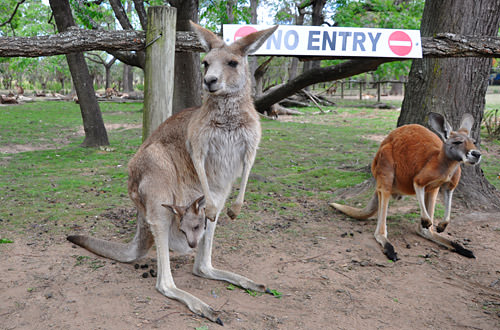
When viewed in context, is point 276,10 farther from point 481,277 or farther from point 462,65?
point 481,277

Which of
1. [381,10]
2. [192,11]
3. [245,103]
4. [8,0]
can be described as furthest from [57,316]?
[8,0]

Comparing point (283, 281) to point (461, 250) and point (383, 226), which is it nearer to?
point (383, 226)

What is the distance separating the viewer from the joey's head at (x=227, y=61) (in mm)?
2320

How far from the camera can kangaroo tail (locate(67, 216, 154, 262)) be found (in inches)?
116

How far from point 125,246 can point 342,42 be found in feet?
7.35

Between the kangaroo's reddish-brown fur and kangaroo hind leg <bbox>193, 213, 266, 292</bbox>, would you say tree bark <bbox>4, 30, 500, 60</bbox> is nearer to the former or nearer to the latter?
kangaroo hind leg <bbox>193, 213, 266, 292</bbox>

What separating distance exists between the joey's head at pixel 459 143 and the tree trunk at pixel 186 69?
11.5ft

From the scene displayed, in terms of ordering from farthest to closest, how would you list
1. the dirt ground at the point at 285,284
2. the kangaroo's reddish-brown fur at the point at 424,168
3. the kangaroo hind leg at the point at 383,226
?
the kangaroo hind leg at the point at 383,226 < the kangaroo's reddish-brown fur at the point at 424,168 < the dirt ground at the point at 285,284

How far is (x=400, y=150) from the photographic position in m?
3.65

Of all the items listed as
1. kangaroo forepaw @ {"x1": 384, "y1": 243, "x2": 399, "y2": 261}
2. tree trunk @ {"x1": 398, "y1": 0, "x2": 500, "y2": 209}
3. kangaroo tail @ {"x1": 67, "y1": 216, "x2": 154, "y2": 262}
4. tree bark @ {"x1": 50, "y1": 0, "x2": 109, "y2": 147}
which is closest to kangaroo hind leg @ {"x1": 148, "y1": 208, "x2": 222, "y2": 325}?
kangaroo tail @ {"x1": 67, "y1": 216, "x2": 154, "y2": 262}

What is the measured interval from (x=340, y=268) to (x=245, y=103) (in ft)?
4.91

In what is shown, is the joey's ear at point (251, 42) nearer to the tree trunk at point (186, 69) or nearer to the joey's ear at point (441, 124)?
the joey's ear at point (441, 124)

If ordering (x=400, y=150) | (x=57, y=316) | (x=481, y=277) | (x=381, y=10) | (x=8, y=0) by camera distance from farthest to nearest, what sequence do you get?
(x=8, y=0) < (x=381, y=10) < (x=400, y=150) < (x=481, y=277) < (x=57, y=316)

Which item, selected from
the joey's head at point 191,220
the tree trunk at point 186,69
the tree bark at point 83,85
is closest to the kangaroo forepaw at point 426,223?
the joey's head at point 191,220
